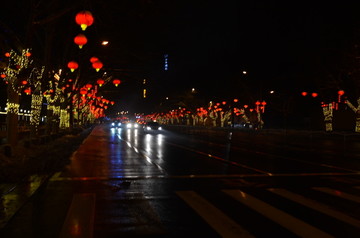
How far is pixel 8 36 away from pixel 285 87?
5003 cm

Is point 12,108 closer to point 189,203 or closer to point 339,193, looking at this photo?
point 189,203

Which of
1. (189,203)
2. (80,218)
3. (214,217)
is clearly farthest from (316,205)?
(80,218)

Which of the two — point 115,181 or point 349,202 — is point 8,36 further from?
point 349,202

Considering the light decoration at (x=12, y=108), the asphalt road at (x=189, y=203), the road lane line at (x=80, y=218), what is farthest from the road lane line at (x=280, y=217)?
the light decoration at (x=12, y=108)

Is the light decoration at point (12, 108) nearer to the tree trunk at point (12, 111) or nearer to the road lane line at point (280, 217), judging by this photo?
the tree trunk at point (12, 111)

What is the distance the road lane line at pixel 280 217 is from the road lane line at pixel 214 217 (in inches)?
33.7

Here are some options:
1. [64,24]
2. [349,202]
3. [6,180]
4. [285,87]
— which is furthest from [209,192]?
[285,87]

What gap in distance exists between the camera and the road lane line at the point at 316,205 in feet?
25.9

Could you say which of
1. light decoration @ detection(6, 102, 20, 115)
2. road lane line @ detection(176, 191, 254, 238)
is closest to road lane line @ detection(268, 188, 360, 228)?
road lane line @ detection(176, 191, 254, 238)

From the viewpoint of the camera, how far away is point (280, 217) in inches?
317

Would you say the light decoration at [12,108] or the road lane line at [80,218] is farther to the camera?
the light decoration at [12,108]

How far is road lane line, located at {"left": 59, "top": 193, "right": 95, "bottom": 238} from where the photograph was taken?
271 inches

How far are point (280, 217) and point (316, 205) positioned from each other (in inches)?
63.2

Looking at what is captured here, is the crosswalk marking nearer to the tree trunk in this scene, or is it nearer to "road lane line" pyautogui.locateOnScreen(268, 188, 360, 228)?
"road lane line" pyautogui.locateOnScreen(268, 188, 360, 228)
